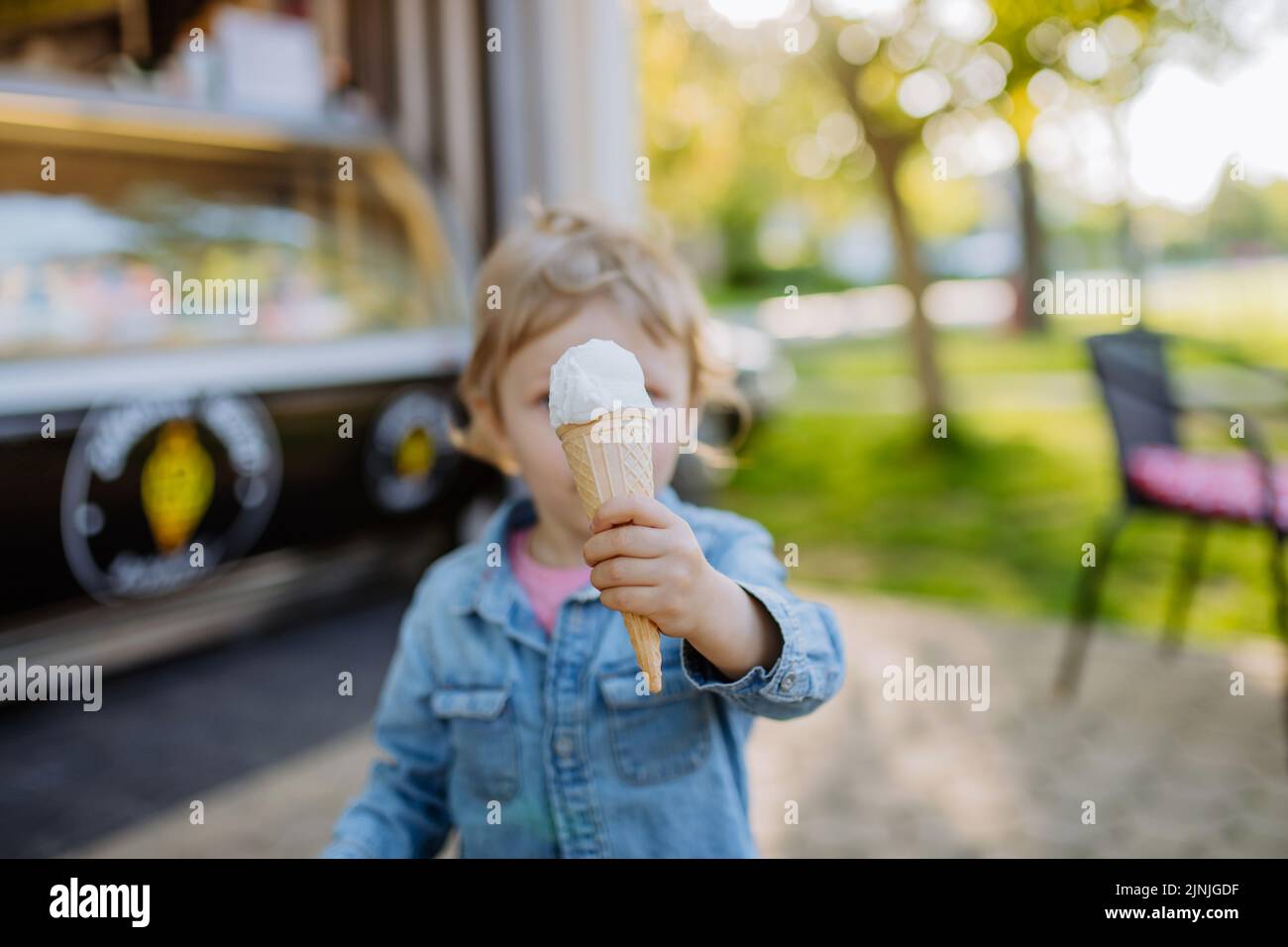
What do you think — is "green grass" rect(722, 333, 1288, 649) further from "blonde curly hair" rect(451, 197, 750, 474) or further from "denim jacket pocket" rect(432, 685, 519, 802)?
"denim jacket pocket" rect(432, 685, 519, 802)

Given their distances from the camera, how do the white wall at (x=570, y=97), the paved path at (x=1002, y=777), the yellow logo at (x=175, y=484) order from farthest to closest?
the white wall at (x=570, y=97) → the yellow logo at (x=175, y=484) → the paved path at (x=1002, y=777)

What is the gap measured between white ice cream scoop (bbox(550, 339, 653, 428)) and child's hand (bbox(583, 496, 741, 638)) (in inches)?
4.1

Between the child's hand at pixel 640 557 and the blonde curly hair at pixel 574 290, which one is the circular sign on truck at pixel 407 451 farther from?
the child's hand at pixel 640 557

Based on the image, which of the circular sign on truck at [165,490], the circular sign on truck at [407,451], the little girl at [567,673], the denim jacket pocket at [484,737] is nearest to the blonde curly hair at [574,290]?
the little girl at [567,673]

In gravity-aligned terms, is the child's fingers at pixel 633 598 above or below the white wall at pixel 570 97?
below

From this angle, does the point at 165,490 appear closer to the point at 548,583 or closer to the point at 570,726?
the point at 548,583

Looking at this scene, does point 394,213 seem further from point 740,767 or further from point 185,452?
point 740,767

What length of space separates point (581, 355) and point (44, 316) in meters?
3.36

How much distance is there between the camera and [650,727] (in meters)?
1.55

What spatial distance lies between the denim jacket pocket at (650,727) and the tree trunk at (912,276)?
8.23 meters

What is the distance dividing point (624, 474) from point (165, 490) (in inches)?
128

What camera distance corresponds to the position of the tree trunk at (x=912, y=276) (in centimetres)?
911

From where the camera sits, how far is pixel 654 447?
1.54m
